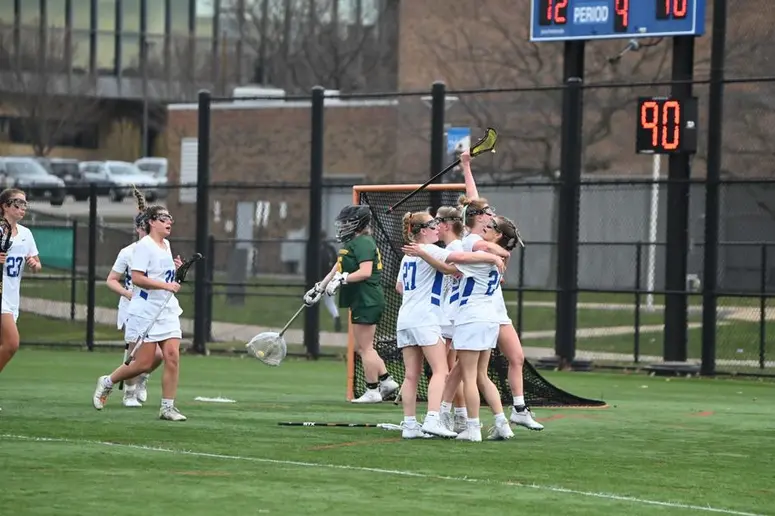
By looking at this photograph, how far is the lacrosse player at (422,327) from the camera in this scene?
11.7m

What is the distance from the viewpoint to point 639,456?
11102mm

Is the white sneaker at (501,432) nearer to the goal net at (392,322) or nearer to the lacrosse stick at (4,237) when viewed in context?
the goal net at (392,322)

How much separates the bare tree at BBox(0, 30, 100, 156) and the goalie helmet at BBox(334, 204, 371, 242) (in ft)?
149

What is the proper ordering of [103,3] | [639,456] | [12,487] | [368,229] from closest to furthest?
[12,487], [639,456], [368,229], [103,3]

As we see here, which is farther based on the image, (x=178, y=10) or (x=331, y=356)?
(x=178, y=10)

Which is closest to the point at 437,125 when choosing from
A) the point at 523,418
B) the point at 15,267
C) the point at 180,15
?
the point at 15,267

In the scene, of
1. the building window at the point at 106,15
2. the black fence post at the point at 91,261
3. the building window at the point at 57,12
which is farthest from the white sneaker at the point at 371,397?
the building window at the point at 106,15

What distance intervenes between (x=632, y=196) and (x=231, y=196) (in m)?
11.3

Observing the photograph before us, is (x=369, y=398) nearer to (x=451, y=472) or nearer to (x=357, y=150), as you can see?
(x=451, y=472)

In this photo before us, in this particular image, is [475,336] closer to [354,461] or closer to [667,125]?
[354,461]

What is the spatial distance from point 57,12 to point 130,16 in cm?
521

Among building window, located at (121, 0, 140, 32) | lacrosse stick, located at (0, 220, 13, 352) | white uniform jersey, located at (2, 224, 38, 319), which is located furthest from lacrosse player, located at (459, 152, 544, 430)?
building window, located at (121, 0, 140, 32)

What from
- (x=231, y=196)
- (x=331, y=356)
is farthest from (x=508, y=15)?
(x=331, y=356)

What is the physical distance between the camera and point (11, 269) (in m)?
13.8
